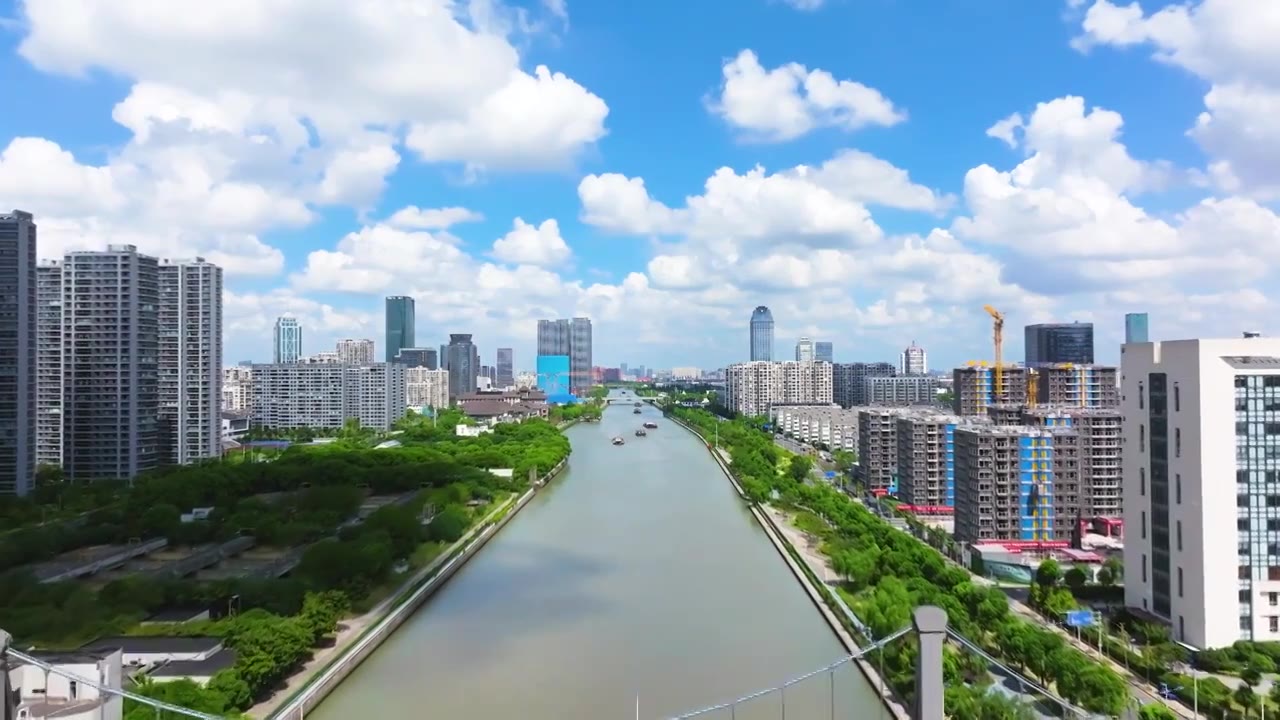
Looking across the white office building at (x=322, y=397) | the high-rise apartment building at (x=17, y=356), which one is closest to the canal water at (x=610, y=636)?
the high-rise apartment building at (x=17, y=356)

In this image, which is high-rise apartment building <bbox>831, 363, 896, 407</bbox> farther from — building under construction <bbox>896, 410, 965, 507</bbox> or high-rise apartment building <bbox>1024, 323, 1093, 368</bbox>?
building under construction <bbox>896, 410, 965, 507</bbox>

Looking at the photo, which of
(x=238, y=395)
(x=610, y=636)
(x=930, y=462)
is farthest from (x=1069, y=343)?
(x=238, y=395)

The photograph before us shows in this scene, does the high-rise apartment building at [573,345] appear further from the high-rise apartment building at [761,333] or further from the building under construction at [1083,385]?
the building under construction at [1083,385]

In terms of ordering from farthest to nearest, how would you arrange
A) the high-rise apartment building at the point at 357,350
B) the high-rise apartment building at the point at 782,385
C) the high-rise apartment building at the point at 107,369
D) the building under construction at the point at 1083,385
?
the high-rise apartment building at the point at 357,350 → the high-rise apartment building at the point at 782,385 → the building under construction at the point at 1083,385 → the high-rise apartment building at the point at 107,369

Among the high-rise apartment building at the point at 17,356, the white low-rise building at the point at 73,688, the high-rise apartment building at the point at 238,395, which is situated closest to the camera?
the white low-rise building at the point at 73,688

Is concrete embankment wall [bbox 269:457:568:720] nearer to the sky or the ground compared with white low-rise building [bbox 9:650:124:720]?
nearer to the ground

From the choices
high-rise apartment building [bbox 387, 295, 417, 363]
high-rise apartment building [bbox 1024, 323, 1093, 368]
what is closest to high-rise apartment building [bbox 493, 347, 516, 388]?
high-rise apartment building [bbox 387, 295, 417, 363]

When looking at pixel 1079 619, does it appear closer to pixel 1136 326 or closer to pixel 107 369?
pixel 107 369
